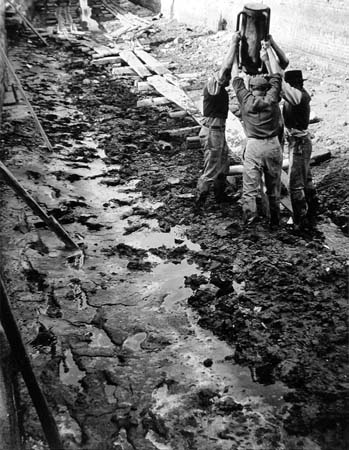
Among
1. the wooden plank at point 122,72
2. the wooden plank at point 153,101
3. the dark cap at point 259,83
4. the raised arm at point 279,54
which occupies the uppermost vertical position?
the raised arm at point 279,54

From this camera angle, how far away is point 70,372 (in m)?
5.00

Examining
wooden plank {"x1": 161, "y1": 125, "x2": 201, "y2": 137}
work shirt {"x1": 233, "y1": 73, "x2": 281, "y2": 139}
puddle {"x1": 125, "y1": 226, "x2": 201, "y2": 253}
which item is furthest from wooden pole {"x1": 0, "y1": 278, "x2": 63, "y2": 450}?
wooden plank {"x1": 161, "y1": 125, "x2": 201, "y2": 137}

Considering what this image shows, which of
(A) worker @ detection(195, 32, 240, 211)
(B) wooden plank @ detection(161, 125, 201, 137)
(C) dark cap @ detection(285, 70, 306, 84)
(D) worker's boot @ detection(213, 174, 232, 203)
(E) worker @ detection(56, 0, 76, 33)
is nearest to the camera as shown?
(C) dark cap @ detection(285, 70, 306, 84)

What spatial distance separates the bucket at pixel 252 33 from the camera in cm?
661

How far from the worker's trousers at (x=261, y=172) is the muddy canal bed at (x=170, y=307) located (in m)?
0.29

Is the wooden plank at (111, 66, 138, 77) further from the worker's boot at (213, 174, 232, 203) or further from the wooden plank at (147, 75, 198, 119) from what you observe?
the worker's boot at (213, 174, 232, 203)

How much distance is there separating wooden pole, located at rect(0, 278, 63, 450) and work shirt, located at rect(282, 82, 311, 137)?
404 cm

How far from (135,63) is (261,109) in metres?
9.47

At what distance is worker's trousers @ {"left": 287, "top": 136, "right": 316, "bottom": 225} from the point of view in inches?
278

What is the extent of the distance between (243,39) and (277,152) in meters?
1.45

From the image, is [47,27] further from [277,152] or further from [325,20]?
[277,152]

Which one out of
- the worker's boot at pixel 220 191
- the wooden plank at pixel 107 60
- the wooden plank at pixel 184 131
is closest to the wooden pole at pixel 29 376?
the worker's boot at pixel 220 191

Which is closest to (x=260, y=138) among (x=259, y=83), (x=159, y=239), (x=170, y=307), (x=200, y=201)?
(x=259, y=83)

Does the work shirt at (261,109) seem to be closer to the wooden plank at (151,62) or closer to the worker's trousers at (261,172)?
the worker's trousers at (261,172)
